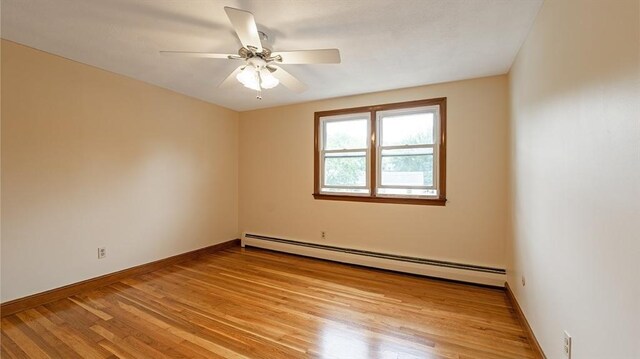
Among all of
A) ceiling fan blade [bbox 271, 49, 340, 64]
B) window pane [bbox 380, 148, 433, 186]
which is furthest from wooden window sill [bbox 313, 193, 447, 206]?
ceiling fan blade [bbox 271, 49, 340, 64]

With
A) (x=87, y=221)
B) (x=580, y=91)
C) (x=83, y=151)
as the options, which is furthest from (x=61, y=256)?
(x=580, y=91)

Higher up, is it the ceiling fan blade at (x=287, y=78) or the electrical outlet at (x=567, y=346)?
the ceiling fan blade at (x=287, y=78)

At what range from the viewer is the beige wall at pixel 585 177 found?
0.92 metres

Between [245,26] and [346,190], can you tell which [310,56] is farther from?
[346,190]

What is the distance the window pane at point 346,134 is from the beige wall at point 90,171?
2.01m

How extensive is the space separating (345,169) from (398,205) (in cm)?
96

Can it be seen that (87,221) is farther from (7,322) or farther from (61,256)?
(7,322)

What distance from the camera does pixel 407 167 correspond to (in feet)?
11.3

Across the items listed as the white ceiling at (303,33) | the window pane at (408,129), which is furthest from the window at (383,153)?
the white ceiling at (303,33)

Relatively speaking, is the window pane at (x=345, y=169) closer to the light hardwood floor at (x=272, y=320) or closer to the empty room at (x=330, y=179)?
the empty room at (x=330, y=179)

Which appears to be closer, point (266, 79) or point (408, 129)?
point (266, 79)

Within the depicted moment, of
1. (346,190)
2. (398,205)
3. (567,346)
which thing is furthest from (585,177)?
(346,190)

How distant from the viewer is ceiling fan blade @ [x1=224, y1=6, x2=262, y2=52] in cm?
148

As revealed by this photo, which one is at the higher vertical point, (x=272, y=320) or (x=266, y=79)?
(x=266, y=79)
